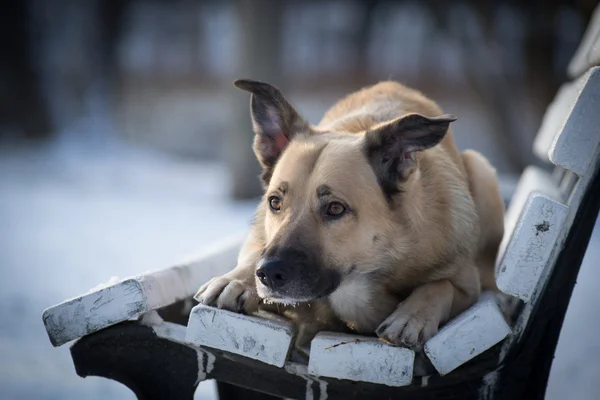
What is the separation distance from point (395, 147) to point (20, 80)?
40.7 ft

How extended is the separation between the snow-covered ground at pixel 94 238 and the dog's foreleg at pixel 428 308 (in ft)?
3.33

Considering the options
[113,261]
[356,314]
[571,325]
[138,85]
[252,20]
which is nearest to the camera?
[356,314]

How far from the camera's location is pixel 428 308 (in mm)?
2043

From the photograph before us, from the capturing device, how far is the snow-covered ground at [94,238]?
3.09 meters

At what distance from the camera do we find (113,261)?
500 cm

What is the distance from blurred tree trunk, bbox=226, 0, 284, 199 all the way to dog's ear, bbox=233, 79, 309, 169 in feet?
14.7

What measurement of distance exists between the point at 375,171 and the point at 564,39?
356 inches

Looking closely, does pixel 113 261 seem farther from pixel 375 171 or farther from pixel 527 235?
pixel 527 235

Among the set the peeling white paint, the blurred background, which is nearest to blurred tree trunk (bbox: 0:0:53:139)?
the blurred background

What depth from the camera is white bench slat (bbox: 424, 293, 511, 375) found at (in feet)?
6.05

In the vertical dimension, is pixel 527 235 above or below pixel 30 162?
above

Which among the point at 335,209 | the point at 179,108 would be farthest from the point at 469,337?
the point at 179,108

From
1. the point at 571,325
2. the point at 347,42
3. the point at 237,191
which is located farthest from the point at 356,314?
the point at 347,42

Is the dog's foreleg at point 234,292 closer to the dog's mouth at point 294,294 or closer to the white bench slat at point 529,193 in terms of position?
the dog's mouth at point 294,294
